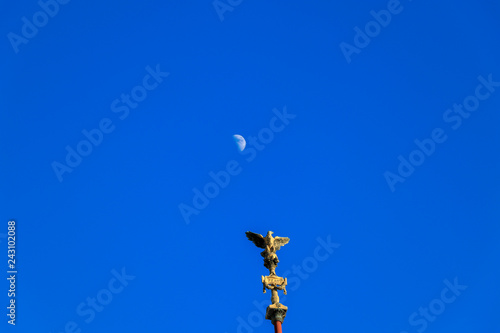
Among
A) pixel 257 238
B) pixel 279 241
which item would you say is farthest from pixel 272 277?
pixel 257 238

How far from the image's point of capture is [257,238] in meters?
20.9

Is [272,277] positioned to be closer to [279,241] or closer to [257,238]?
[279,241]

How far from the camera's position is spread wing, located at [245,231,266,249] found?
20761 millimetres

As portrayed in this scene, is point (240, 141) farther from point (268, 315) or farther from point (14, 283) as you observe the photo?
point (268, 315)

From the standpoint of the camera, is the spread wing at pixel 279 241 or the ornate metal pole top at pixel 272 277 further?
the spread wing at pixel 279 241

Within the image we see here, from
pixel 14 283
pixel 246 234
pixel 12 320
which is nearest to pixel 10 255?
pixel 14 283

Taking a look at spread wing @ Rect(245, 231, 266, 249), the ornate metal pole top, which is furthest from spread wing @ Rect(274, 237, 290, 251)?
spread wing @ Rect(245, 231, 266, 249)

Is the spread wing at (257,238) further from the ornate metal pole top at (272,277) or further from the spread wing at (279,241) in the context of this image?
the spread wing at (279,241)

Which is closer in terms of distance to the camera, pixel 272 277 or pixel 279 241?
pixel 272 277

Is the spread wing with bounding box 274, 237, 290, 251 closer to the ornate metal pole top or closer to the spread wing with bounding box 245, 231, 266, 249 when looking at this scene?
the ornate metal pole top

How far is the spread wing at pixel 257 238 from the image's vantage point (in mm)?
20761

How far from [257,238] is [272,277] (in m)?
1.70

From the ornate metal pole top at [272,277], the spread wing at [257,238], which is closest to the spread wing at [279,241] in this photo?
the ornate metal pole top at [272,277]

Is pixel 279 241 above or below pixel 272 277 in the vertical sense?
above
